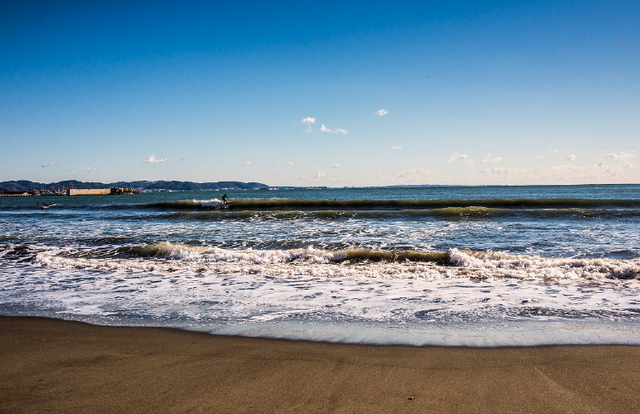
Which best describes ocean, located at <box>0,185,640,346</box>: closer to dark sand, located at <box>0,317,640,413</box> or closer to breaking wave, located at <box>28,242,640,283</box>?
breaking wave, located at <box>28,242,640,283</box>

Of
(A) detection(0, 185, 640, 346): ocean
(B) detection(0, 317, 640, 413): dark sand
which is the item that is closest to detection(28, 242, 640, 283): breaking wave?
(A) detection(0, 185, 640, 346): ocean

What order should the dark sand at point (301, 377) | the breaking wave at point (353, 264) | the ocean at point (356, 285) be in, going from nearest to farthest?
the dark sand at point (301, 377) → the ocean at point (356, 285) → the breaking wave at point (353, 264)

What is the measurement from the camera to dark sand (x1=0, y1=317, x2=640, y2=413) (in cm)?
273

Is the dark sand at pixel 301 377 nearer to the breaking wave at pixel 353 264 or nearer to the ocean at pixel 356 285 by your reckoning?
the ocean at pixel 356 285

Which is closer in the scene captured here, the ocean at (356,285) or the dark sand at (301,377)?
the dark sand at (301,377)

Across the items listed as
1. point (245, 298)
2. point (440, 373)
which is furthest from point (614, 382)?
point (245, 298)

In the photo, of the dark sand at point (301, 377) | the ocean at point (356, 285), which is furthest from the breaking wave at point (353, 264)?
the dark sand at point (301, 377)

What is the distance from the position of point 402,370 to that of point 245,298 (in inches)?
134

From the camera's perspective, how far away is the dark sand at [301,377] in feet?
8.95

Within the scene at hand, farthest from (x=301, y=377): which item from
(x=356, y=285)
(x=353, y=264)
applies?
(x=353, y=264)

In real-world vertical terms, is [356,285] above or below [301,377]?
below

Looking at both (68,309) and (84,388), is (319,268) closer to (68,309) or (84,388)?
(68,309)

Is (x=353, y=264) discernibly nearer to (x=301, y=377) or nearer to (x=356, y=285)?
(x=356, y=285)

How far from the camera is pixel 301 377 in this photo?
319 centimetres
